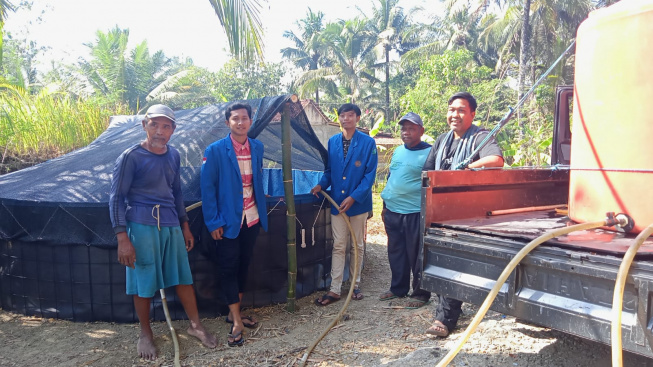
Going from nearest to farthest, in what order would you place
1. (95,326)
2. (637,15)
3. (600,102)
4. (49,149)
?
(637,15) < (600,102) < (95,326) < (49,149)

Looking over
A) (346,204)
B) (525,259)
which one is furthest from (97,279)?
(525,259)

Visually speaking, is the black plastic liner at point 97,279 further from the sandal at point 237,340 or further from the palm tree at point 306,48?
the palm tree at point 306,48

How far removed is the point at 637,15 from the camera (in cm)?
248

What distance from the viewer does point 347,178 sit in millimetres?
4820

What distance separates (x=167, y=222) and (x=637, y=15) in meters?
3.30

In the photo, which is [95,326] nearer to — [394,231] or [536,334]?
[394,231]

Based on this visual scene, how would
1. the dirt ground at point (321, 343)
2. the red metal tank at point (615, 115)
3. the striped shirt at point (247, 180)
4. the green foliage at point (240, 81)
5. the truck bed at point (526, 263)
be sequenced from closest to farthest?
the truck bed at point (526, 263) < the red metal tank at point (615, 115) < the dirt ground at point (321, 343) < the striped shirt at point (247, 180) < the green foliage at point (240, 81)

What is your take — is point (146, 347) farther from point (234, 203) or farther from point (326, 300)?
point (326, 300)

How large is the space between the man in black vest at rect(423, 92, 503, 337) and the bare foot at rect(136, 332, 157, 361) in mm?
2131

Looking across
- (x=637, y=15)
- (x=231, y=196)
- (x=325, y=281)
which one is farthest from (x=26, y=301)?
(x=637, y=15)

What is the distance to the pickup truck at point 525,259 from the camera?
202cm

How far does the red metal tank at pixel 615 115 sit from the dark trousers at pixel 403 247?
180 centimetres

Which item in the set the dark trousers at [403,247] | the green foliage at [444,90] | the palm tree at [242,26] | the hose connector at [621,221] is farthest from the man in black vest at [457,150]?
the green foliage at [444,90]

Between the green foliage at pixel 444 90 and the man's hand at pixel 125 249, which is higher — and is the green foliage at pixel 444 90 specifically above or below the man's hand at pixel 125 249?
above
